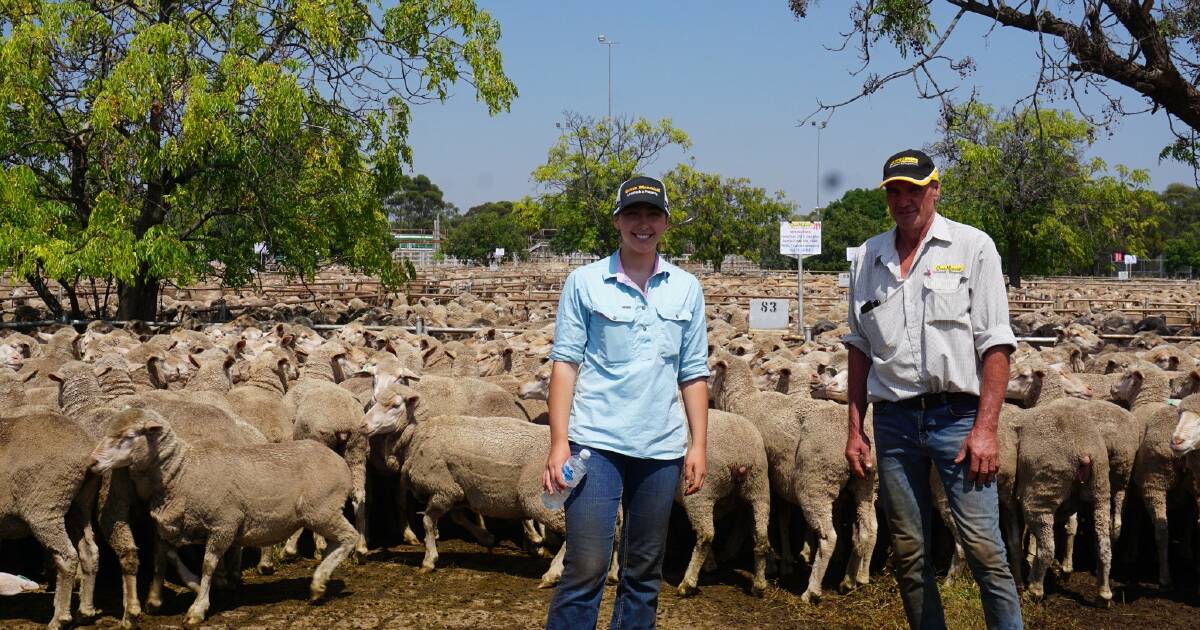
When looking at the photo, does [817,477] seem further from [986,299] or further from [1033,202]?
[1033,202]

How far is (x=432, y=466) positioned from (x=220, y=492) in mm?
1785

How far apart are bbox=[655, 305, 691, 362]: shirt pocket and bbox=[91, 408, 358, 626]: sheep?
3550 mm

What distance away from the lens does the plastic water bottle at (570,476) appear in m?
3.70

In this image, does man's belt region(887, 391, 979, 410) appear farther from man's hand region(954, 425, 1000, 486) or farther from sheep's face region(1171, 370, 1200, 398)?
sheep's face region(1171, 370, 1200, 398)

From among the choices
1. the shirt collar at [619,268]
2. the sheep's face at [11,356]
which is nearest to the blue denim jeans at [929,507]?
the shirt collar at [619,268]

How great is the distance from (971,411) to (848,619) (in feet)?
9.02

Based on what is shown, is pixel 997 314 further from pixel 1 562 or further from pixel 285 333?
pixel 285 333

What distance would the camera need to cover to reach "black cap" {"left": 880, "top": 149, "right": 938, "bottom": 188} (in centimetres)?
404

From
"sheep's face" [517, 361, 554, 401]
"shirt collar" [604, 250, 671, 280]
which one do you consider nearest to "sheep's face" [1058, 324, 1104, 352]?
"sheep's face" [517, 361, 554, 401]

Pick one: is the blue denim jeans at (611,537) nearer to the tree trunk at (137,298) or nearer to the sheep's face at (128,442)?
the sheep's face at (128,442)

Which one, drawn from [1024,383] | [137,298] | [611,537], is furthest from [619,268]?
[137,298]

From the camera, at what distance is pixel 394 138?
20.5m

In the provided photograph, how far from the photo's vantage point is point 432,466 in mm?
7812

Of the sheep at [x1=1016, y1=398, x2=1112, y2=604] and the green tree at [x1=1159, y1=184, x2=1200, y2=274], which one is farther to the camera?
the green tree at [x1=1159, y1=184, x2=1200, y2=274]
